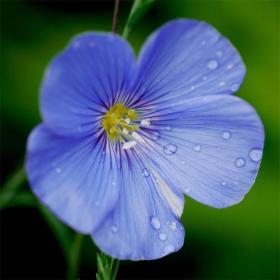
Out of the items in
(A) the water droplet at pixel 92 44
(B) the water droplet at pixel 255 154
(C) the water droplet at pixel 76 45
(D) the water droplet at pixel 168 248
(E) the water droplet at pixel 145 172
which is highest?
(A) the water droplet at pixel 92 44

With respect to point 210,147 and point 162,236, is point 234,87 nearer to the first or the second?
point 210,147

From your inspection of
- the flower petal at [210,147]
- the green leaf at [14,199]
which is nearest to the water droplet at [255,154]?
the flower petal at [210,147]

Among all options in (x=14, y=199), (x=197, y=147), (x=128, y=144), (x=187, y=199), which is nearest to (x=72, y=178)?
(x=128, y=144)

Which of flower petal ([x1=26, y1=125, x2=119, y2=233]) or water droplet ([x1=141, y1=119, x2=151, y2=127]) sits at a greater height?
water droplet ([x1=141, y1=119, x2=151, y2=127])

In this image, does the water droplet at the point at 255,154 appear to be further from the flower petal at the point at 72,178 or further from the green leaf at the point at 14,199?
the green leaf at the point at 14,199

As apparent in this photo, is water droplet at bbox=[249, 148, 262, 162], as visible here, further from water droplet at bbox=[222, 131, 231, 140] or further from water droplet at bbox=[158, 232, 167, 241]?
water droplet at bbox=[158, 232, 167, 241]

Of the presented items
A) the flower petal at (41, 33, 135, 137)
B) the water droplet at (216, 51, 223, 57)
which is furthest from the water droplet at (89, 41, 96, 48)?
the water droplet at (216, 51, 223, 57)

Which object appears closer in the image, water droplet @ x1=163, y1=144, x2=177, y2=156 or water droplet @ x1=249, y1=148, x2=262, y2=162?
water droplet @ x1=249, y1=148, x2=262, y2=162
